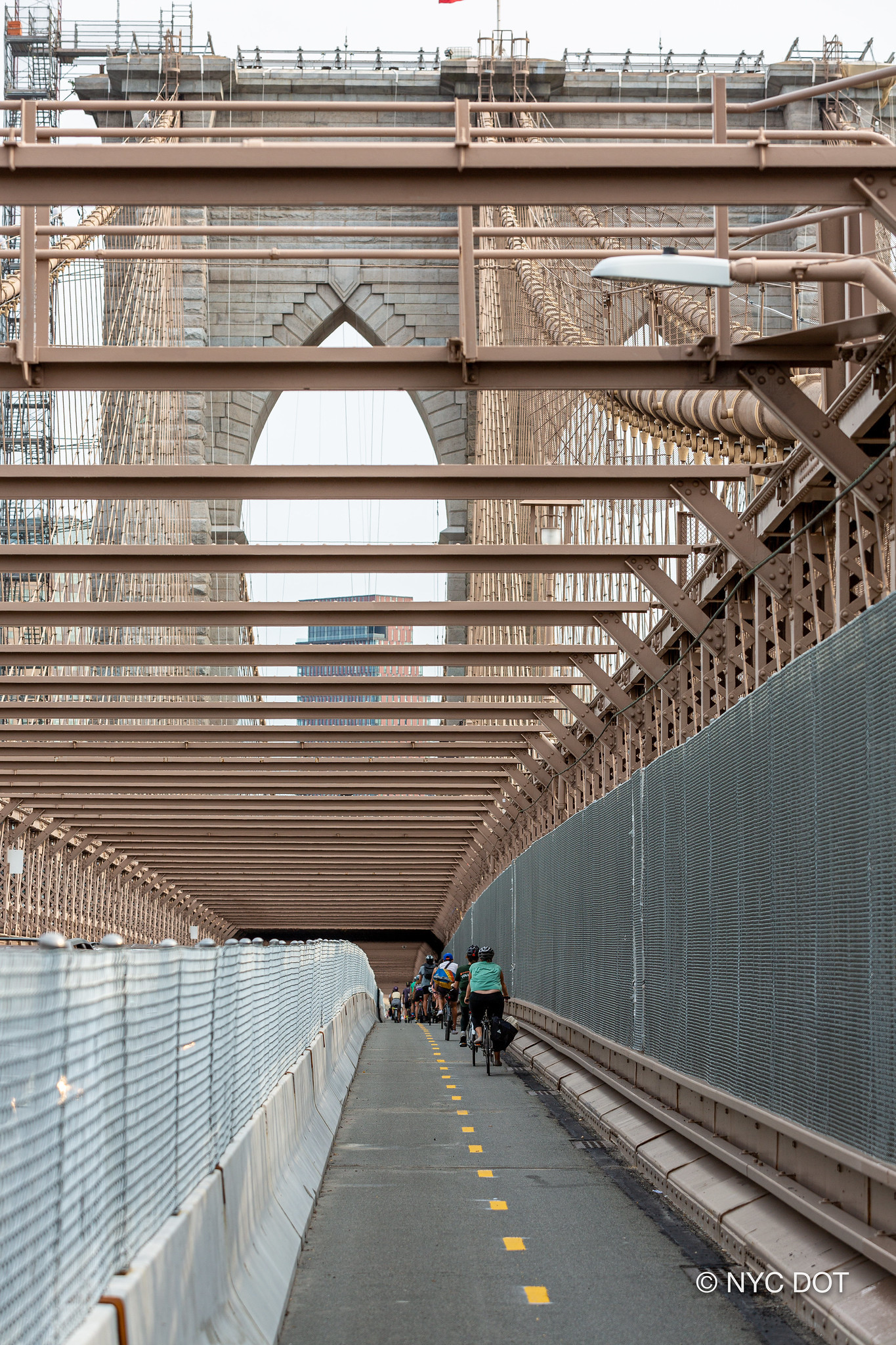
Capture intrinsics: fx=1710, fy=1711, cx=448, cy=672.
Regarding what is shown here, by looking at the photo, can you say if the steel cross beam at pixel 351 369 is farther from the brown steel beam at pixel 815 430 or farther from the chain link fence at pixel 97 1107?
the chain link fence at pixel 97 1107

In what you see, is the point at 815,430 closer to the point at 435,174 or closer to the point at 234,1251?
the point at 435,174

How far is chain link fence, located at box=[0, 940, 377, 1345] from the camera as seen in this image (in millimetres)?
4012

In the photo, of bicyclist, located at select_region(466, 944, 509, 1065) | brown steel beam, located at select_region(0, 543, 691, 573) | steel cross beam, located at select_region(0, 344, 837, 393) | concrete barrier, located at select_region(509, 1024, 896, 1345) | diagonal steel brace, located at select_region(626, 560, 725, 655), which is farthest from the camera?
bicyclist, located at select_region(466, 944, 509, 1065)

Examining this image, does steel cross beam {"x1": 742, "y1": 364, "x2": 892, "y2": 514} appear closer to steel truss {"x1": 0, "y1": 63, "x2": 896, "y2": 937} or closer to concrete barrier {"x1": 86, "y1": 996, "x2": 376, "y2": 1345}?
steel truss {"x1": 0, "y1": 63, "x2": 896, "y2": 937}

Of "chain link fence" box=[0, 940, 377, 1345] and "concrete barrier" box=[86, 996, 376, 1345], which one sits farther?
"concrete barrier" box=[86, 996, 376, 1345]

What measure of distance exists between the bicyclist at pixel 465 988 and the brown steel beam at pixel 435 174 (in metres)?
15.0

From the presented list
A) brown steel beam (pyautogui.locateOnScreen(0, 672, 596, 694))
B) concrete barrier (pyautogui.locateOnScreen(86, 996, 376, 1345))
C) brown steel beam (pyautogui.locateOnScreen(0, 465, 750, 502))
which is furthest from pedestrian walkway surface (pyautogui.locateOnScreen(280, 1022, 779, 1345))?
brown steel beam (pyautogui.locateOnScreen(0, 672, 596, 694))

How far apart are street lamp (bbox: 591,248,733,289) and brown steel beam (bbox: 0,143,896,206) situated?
1.83 m

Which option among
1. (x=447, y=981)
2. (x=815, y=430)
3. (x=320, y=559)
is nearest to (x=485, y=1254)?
(x=815, y=430)

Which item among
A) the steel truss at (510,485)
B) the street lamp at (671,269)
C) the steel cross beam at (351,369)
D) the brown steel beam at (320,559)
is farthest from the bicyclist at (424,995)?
the street lamp at (671,269)

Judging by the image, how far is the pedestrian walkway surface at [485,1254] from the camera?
7.36m

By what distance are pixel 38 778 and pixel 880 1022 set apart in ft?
106

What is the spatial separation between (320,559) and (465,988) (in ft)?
38.3

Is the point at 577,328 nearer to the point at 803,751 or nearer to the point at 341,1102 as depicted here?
the point at 341,1102
